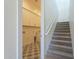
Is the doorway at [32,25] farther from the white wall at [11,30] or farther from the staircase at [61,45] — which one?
the white wall at [11,30]

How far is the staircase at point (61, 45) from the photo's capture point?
4.44 meters

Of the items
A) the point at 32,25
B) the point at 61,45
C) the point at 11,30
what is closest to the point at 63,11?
the point at 32,25

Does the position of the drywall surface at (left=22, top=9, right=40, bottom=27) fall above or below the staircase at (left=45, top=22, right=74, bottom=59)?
above

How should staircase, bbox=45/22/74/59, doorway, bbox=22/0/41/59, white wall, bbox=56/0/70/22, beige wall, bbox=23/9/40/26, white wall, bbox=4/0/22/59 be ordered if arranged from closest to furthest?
white wall, bbox=4/0/22/59 → staircase, bbox=45/22/74/59 → beige wall, bbox=23/9/40/26 → doorway, bbox=22/0/41/59 → white wall, bbox=56/0/70/22

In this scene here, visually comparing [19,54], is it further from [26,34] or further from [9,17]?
[26,34]

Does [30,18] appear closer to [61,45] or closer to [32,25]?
[32,25]

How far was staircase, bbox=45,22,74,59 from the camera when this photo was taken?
175 inches

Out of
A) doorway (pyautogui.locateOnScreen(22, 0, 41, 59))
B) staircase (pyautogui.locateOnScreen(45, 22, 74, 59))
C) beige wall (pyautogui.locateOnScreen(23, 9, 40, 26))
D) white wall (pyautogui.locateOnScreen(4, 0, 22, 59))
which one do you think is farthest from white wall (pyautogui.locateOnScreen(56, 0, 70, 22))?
white wall (pyautogui.locateOnScreen(4, 0, 22, 59))

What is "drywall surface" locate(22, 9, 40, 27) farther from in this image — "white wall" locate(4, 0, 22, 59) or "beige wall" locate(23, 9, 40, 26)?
"white wall" locate(4, 0, 22, 59)

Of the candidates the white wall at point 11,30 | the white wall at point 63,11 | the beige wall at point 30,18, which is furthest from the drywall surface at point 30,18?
the white wall at point 11,30

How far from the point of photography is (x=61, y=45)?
211 inches

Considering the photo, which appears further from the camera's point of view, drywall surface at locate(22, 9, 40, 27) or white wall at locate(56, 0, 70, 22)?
white wall at locate(56, 0, 70, 22)

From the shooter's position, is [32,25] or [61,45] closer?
[61,45]
